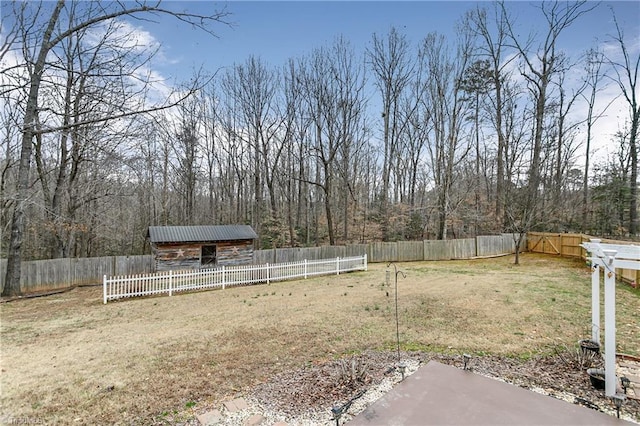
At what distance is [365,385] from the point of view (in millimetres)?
3506

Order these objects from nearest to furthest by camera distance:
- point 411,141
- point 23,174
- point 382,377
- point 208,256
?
point 382,377 → point 23,174 → point 208,256 → point 411,141

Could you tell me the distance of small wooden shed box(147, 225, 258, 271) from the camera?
12.6 meters

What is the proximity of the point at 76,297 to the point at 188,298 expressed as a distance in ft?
11.8

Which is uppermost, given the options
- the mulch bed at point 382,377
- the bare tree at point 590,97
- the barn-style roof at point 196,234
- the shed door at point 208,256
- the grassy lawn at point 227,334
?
the bare tree at point 590,97

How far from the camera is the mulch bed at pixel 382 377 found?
317 cm

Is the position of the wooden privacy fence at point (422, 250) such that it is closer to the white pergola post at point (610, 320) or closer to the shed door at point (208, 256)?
the shed door at point (208, 256)

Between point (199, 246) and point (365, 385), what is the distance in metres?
11.6

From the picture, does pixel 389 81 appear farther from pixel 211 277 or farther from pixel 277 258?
pixel 211 277

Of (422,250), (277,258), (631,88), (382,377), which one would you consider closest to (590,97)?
(631,88)

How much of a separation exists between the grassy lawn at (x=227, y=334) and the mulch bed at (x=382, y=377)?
0.31m

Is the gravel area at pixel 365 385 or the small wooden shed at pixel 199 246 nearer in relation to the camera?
the gravel area at pixel 365 385

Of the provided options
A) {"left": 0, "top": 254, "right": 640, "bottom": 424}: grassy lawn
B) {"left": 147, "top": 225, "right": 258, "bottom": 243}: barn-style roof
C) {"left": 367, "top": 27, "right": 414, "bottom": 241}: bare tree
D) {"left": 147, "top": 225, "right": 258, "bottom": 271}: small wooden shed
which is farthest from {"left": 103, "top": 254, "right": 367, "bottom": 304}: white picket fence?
{"left": 367, "top": 27, "right": 414, "bottom": 241}: bare tree

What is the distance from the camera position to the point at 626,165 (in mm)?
16500

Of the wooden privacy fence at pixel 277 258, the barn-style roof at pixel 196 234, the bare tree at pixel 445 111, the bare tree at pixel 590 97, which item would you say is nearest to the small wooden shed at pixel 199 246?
the barn-style roof at pixel 196 234
